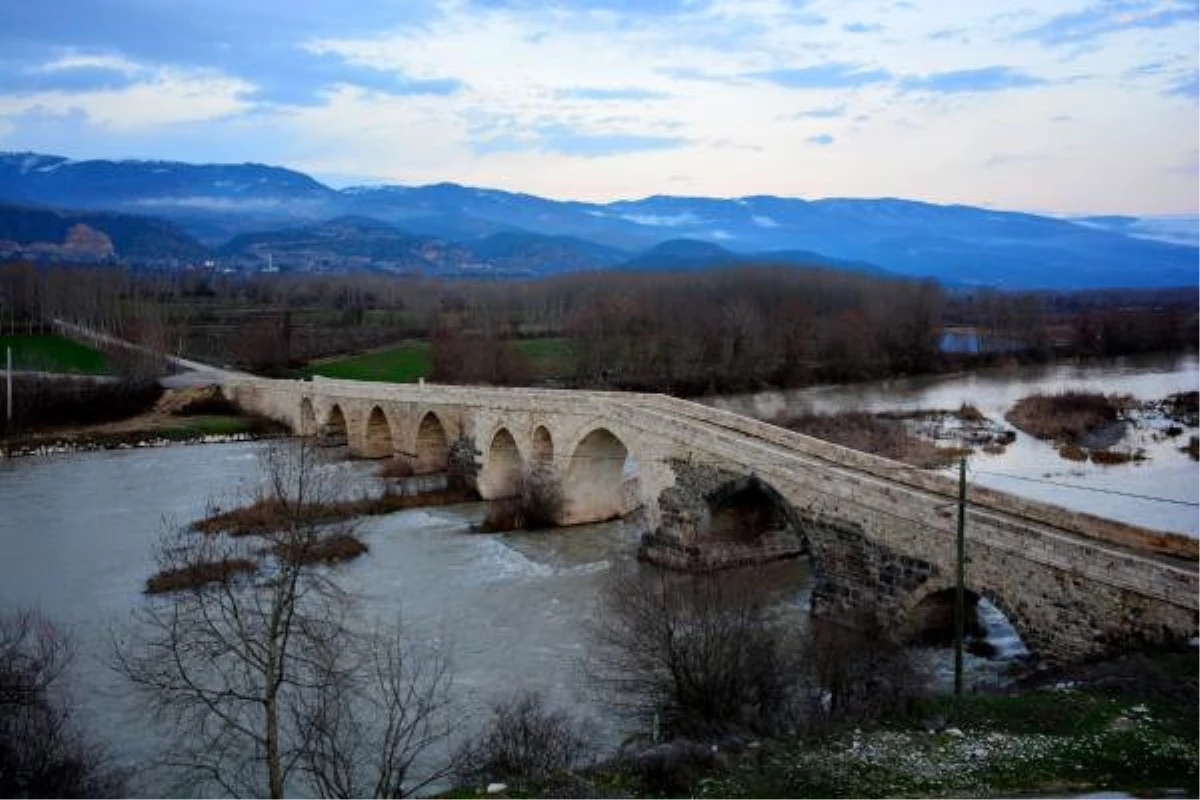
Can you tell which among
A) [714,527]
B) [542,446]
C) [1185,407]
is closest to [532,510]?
[542,446]

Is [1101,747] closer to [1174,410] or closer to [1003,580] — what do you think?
[1003,580]

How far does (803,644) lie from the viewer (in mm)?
11609

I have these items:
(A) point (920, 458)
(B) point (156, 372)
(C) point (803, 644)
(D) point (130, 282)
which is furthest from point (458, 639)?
(D) point (130, 282)

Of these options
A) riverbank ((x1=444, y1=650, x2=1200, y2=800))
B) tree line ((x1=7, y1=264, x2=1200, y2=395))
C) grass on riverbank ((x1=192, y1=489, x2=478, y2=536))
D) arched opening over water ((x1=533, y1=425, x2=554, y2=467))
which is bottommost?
grass on riverbank ((x1=192, y1=489, x2=478, y2=536))

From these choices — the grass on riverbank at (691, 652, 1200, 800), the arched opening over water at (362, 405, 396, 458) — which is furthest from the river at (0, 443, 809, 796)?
the arched opening over water at (362, 405, 396, 458)

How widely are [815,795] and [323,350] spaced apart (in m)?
44.4

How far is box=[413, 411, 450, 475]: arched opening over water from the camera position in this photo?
87.5 feet

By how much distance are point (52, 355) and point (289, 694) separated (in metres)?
38.0

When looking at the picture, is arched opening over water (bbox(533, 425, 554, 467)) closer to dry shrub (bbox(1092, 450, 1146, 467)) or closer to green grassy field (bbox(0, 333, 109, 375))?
dry shrub (bbox(1092, 450, 1146, 467))

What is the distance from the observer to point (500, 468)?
23297 millimetres

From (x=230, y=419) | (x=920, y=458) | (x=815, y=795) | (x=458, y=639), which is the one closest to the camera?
(x=815, y=795)

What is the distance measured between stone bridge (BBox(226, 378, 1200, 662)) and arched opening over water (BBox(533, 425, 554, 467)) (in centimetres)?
4

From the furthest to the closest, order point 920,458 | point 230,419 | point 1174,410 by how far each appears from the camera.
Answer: point 230,419
point 1174,410
point 920,458

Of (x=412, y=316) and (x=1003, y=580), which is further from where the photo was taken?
(x=412, y=316)
